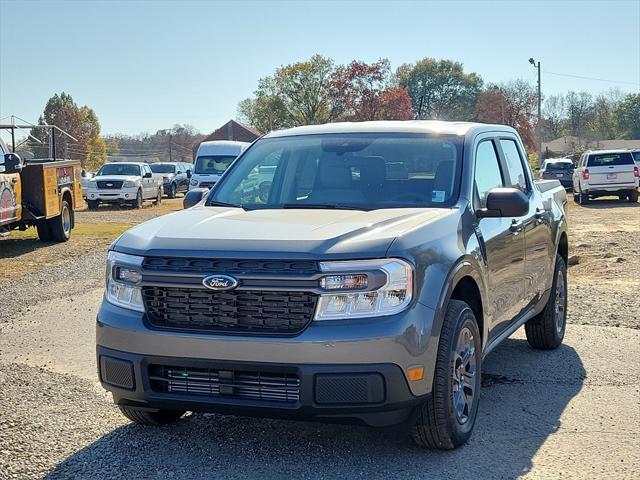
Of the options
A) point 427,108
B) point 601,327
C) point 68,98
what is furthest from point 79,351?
point 427,108

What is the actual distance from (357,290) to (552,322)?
352 centimetres

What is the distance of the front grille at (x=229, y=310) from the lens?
389 centimetres

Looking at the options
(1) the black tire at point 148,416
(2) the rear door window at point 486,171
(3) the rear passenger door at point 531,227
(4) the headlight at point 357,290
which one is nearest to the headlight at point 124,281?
(1) the black tire at point 148,416

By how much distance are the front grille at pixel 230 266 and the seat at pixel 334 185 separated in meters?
1.29

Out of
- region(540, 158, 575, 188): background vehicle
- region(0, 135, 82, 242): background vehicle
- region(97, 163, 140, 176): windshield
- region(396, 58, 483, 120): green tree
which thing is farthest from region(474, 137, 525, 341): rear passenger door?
region(396, 58, 483, 120): green tree

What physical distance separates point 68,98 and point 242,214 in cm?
8906

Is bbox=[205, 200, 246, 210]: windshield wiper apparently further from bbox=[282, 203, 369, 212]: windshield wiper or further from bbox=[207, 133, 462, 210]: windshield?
bbox=[282, 203, 369, 212]: windshield wiper

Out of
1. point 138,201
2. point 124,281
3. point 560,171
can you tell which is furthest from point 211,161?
point 124,281

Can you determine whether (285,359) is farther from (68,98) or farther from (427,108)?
(427,108)

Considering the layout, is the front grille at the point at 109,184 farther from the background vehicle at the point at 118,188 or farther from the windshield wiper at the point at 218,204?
the windshield wiper at the point at 218,204

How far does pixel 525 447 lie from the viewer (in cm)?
455

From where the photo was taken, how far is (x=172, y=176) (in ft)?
122

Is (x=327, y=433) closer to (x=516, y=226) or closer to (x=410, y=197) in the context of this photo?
(x=410, y=197)

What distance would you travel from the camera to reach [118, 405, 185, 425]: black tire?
4672 mm
